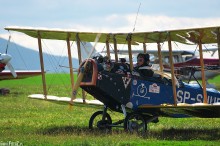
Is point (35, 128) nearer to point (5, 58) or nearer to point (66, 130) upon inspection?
point (66, 130)

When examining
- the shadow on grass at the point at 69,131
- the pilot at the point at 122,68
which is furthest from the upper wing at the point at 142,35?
the shadow on grass at the point at 69,131

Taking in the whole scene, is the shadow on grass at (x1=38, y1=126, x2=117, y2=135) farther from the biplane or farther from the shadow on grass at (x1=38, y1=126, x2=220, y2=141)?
the biplane

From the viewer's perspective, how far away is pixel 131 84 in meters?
14.8

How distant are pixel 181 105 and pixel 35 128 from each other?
419 centimetres

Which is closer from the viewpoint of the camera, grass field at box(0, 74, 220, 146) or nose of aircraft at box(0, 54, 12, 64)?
grass field at box(0, 74, 220, 146)

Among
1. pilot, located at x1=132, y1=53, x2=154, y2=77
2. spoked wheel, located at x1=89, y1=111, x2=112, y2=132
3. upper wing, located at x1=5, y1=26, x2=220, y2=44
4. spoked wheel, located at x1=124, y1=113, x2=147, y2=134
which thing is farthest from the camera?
spoked wheel, located at x1=89, y1=111, x2=112, y2=132

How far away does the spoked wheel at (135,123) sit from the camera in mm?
14469

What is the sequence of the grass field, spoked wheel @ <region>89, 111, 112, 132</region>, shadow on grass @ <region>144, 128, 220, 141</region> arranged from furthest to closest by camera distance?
spoked wheel @ <region>89, 111, 112, 132</region> → shadow on grass @ <region>144, 128, 220, 141</region> → the grass field

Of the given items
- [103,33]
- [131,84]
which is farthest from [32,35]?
[131,84]

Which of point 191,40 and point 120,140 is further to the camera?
point 191,40

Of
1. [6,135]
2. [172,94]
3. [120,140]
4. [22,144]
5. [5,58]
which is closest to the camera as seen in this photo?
[22,144]

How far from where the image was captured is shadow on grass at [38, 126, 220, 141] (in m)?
14.0

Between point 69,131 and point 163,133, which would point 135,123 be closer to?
point 163,133

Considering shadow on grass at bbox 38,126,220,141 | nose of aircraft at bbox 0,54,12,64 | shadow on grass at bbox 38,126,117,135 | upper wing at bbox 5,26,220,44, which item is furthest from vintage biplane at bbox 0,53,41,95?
shadow on grass at bbox 38,126,220,141
